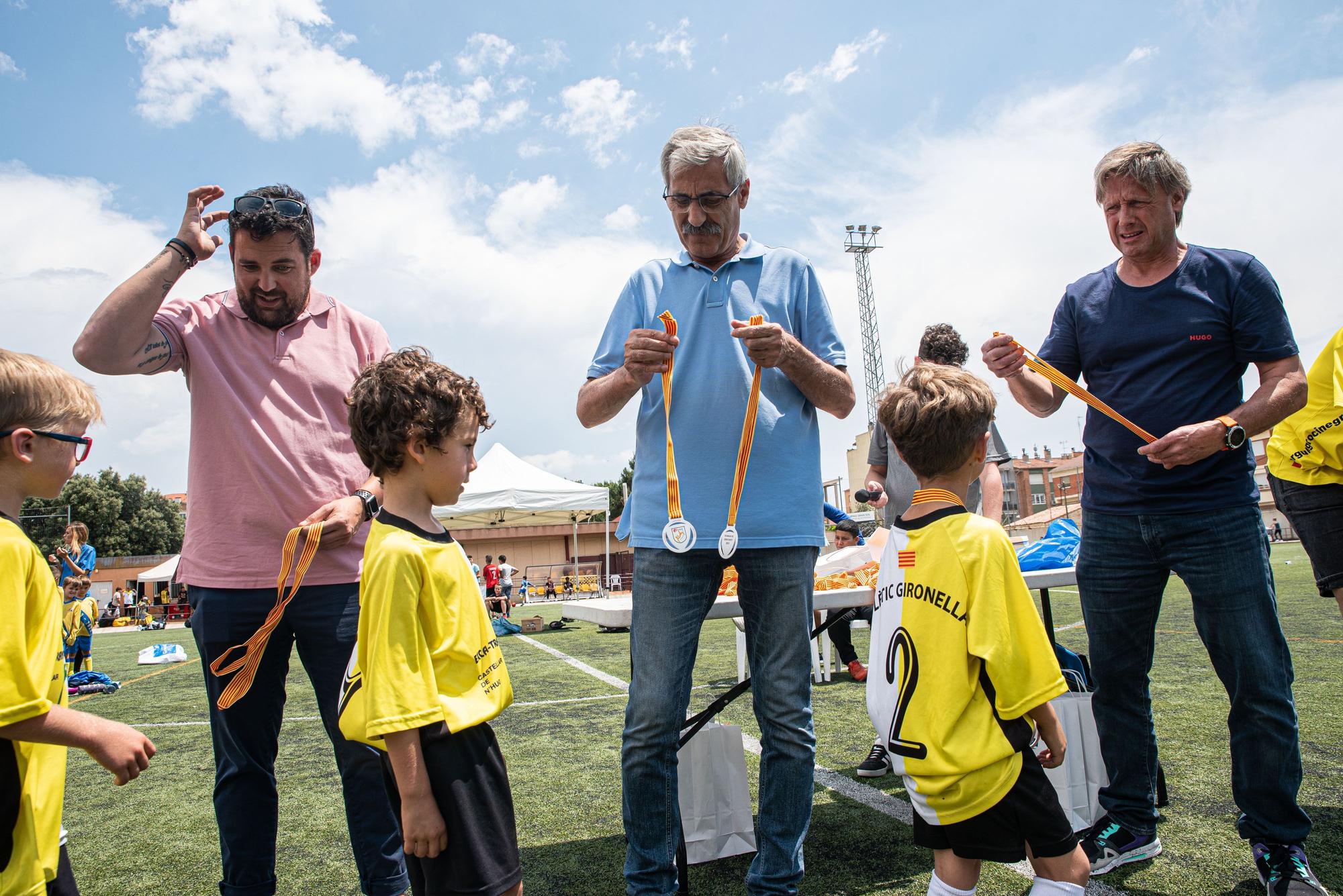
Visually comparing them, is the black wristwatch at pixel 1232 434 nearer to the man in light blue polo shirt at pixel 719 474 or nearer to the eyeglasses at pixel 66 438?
the man in light blue polo shirt at pixel 719 474

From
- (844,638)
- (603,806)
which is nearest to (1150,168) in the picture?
(603,806)

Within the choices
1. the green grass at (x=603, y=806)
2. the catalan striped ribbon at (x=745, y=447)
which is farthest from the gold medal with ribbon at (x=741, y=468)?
the green grass at (x=603, y=806)

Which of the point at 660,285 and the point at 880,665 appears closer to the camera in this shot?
the point at 880,665

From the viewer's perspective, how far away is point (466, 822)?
65.9 inches

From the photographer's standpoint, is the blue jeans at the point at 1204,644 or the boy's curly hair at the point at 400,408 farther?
the blue jeans at the point at 1204,644

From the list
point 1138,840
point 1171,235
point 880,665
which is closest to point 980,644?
point 880,665

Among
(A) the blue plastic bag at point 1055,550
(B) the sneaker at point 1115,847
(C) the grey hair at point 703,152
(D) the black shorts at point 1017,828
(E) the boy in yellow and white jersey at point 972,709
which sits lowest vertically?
(B) the sneaker at point 1115,847

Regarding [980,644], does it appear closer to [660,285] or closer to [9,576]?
[660,285]

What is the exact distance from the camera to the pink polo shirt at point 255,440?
92.2 inches

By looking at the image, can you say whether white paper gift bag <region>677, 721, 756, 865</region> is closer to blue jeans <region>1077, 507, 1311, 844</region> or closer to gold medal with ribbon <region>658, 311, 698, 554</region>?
gold medal with ribbon <region>658, 311, 698, 554</region>

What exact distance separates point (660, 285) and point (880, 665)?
1380mm

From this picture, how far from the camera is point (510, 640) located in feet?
44.3

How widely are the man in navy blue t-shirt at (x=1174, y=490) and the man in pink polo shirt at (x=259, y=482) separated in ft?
6.99

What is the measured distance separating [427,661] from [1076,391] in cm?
211
